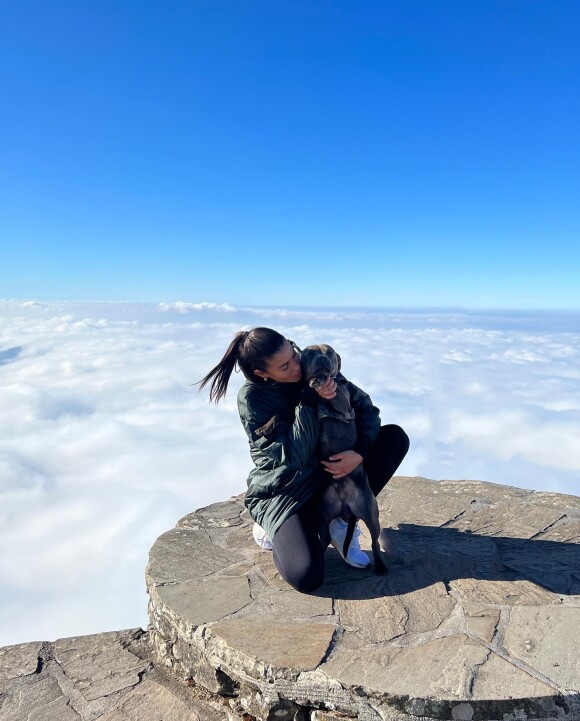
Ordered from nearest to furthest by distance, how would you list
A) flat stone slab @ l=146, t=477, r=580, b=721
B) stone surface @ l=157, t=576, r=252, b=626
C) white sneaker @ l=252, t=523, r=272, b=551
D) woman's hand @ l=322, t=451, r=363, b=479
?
flat stone slab @ l=146, t=477, r=580, b=721 < stone surface @ l=157, t=576, r=252, b=626 < woman's hand @ l=322, t=451, r=363, b=479 < white sneaker @ l=252, t=523, r=272, b=551

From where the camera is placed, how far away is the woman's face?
10.1 feet

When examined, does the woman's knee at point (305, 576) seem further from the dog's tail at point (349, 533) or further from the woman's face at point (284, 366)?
the woman's face at point (284, 366)

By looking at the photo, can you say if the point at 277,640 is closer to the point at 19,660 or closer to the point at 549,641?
the point at 549,641

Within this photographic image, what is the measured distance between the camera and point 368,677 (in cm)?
250

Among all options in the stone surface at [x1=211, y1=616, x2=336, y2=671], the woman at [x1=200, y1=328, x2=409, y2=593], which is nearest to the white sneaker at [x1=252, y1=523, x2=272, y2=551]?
the woman at [x1=200, y1=328, x2=409, y2=593]

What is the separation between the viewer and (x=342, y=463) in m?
3.21

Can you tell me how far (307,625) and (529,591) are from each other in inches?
53.8

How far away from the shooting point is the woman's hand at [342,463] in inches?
126

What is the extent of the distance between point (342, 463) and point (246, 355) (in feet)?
2.74

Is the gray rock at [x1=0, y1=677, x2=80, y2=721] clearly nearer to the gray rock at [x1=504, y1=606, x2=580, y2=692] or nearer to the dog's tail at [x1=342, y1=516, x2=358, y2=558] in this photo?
the dog's tail at [x1=342, y1=516, x2=358, y2=558]

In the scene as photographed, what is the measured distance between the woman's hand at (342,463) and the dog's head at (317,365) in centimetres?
48

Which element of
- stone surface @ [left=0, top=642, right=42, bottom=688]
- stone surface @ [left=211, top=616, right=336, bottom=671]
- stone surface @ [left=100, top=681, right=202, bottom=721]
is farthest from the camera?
stone surface @ [left=0, top=642, right=42, bottom=688]

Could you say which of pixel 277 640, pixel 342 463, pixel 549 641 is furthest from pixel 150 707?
pixel 549 641

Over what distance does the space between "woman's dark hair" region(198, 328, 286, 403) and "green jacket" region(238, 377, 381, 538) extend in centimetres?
13
